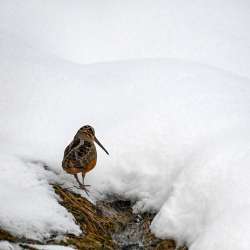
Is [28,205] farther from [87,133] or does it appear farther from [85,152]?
[87,133]

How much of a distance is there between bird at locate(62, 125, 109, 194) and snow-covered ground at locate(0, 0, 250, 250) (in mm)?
201

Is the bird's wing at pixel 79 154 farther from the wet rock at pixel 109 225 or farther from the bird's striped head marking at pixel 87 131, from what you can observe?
the wet rock at pixel 109 225

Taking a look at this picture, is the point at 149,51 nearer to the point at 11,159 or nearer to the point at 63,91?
the point at 63,91

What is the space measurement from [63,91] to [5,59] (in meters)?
1.13

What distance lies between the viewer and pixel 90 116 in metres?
6.69

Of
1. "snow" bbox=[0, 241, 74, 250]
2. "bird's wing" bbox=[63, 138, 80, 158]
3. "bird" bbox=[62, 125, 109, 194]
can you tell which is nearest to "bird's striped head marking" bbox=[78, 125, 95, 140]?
"bird" bbox=[62, 125, 109, 194]

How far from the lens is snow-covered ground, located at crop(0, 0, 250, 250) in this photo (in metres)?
4.91

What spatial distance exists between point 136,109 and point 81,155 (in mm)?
1191

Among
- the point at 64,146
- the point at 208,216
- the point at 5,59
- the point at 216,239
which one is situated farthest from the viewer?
the point at 5,59

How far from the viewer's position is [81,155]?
5.61 m

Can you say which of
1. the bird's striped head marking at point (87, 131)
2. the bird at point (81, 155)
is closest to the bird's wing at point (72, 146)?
the bird at point (81, 155)

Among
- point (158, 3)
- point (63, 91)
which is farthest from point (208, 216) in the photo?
point (158, 3)

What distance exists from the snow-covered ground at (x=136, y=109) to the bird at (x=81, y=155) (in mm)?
201

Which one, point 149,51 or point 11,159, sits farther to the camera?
point 149,51
